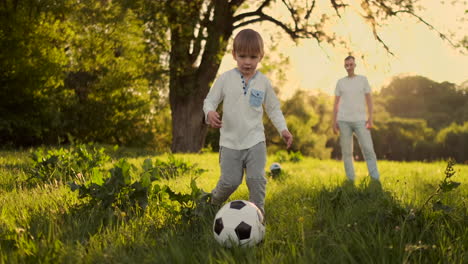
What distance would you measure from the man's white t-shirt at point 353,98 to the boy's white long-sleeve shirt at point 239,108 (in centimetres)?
330

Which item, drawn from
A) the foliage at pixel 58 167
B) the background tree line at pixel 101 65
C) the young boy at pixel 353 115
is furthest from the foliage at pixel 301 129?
the foliage at pixel 58 167

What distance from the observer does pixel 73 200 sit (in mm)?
4070

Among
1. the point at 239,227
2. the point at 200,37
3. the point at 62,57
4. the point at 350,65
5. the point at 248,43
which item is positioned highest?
the point at 200,37

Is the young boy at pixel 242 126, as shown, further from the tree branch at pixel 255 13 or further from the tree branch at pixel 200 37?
the tree branch at pixel 255 13

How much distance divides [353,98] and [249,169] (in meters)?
3.81

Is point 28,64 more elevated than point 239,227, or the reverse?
point 28,64

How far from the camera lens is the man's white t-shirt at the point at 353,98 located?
22.9 ft

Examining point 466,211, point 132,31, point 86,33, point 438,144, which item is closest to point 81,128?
point 86,33

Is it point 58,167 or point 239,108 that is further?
point 58,167

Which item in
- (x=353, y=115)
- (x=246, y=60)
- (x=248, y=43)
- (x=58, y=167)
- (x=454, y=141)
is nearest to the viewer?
(x=248, y=43)

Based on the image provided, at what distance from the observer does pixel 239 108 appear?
12.8 feet

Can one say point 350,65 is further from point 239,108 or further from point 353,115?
point 239,108

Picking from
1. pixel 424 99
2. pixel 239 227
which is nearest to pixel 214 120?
pixel 239 227

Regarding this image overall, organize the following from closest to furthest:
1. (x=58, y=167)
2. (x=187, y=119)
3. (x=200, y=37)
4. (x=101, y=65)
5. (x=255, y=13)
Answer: (x=58, y=167), (x=200, y=37), (x=187, y=119), (x=255, y=13), (x=101, y=65)
